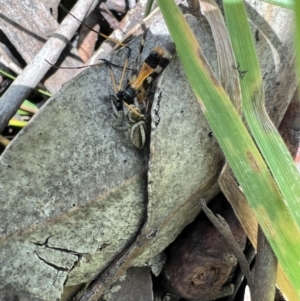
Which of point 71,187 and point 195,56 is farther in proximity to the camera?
point 71,187

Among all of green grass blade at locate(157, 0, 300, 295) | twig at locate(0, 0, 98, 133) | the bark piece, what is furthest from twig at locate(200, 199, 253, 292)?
twig at locate(0, 0, 98, 133)

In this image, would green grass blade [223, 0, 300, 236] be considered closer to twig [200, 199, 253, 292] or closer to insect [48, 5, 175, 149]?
insect [48, 5, 175, 149]

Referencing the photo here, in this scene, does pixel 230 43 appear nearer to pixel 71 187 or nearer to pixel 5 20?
pixel 71 187

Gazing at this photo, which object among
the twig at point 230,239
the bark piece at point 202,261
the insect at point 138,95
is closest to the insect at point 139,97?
the insect at point 138,95

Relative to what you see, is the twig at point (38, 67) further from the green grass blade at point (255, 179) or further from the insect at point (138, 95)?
the green grass blade at point (255, 179)

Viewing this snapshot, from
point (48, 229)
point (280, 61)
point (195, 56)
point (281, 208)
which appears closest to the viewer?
point (281, 208)

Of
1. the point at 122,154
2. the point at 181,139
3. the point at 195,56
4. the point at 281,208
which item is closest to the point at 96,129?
the point at 122,154
